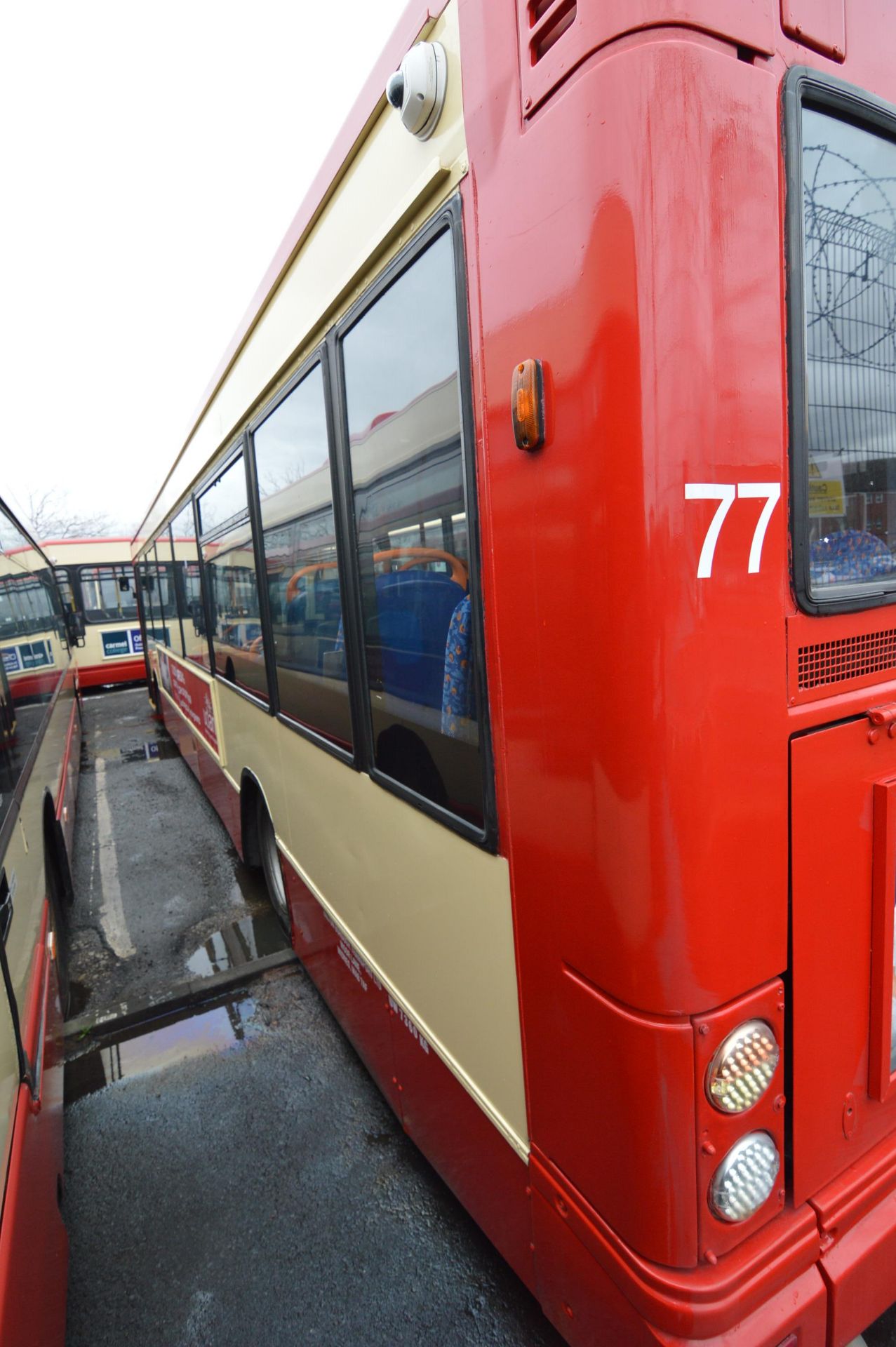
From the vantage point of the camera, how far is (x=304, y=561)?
265cm

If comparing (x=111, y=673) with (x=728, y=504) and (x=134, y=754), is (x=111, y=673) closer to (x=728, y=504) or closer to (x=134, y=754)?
(x=134, y=754)

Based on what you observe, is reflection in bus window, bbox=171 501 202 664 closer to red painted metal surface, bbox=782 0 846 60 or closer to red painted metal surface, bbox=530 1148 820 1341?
red painted metal surface, bbox=530 1148 820 1341

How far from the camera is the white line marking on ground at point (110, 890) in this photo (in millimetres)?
4324

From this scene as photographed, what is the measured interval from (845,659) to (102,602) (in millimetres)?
16470

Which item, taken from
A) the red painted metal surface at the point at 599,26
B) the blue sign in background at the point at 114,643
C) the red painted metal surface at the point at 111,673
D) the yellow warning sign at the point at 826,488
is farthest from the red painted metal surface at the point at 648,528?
the blue sign in background at the point at 114,643

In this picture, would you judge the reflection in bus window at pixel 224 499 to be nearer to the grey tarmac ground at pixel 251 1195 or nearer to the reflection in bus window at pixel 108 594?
the grey tarmac ground at pixel 251 1195

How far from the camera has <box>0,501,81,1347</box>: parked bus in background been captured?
1.61m

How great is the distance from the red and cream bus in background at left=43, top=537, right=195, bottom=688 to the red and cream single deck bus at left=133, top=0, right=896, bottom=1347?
15241 millimetres

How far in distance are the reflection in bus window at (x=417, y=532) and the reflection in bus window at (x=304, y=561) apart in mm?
292

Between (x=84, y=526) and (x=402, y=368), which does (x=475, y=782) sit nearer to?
(x=402, y=368)

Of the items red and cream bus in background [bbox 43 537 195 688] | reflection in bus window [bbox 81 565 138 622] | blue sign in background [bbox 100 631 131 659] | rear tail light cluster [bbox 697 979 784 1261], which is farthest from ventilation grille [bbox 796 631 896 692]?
blue sign in background [bbox 100 631 131 659]

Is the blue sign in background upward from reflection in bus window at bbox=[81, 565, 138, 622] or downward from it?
downward

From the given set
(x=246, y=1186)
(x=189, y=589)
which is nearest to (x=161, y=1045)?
(x=246, y=1186)

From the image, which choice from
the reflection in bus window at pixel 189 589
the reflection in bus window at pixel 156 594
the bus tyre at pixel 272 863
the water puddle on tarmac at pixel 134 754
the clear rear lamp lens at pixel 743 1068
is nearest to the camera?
the clear rear lamp lens at pixel 743 1068
